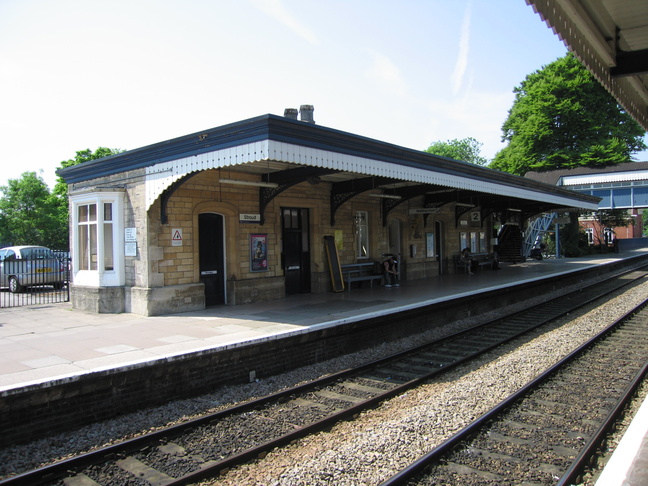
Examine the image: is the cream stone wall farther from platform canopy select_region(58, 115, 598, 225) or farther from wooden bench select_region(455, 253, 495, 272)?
wooden bench select_region(455, 253, 495, 272)

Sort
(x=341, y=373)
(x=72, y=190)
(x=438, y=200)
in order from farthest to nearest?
(x=438, y=200) < (x=72, y=190) < (x=341, y=373)

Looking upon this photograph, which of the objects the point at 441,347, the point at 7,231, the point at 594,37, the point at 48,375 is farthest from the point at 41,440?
the point at 7,231

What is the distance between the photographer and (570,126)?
3572 centimetres

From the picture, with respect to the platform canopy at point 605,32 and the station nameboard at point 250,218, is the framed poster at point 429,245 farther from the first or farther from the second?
the platform canopy at point 605,32

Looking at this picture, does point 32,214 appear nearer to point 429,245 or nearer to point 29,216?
point 29,216

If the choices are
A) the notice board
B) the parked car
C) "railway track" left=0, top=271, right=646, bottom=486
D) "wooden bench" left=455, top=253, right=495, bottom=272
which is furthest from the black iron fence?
"wooden bench" left=455, top=253, right=495, bottom=272

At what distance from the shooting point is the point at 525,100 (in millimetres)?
38938

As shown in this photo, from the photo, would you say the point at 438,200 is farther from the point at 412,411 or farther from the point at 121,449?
the point at 121,449

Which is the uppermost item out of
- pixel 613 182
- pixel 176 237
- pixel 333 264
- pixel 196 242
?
pixel 613 182

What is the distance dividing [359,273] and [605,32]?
34.5 feet

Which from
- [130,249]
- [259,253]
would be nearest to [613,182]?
[259,253]

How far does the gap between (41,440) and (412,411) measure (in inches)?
165

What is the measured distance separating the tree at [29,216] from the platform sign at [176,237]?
1317 inches

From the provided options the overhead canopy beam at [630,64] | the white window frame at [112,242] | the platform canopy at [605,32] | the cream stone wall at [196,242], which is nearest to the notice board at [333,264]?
the cream stone wall at [196,242]
